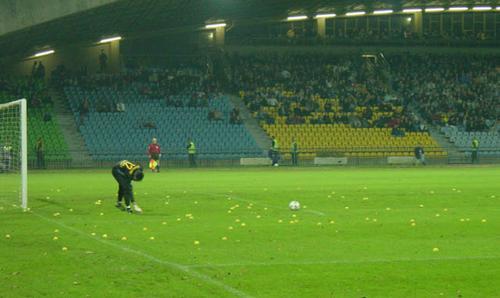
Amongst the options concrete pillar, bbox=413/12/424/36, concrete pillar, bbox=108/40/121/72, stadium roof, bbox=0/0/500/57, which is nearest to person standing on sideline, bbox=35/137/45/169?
stadium roof, bbox=0/0/500/57

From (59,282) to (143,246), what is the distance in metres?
3.53

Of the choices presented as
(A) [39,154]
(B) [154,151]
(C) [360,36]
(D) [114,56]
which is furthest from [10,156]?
(C) [360,36]

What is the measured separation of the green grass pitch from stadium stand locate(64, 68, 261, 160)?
24.6 meters

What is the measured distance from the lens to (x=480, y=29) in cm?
7319

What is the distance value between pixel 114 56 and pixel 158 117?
7.69 meters

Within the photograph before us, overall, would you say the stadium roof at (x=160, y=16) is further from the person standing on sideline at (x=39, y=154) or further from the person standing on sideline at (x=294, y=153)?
the person standing on sideline at (x=294, y=153)

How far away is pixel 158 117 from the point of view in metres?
56.2

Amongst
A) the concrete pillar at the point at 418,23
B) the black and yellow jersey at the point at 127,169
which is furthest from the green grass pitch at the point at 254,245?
the concrete pillar at the point at 418,23

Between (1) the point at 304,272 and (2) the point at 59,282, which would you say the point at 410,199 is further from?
(2) the point at 59,282

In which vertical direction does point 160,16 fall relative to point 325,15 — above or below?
below

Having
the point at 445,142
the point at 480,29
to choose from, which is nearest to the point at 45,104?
the point at 445,142

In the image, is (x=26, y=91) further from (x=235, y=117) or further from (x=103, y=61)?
(x=235, y=117)

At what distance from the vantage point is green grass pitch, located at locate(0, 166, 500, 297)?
1125 centimetres

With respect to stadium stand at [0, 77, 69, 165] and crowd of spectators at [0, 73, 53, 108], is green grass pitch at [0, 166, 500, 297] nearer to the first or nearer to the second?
stadium stand at [0, 77, 69, 165]
